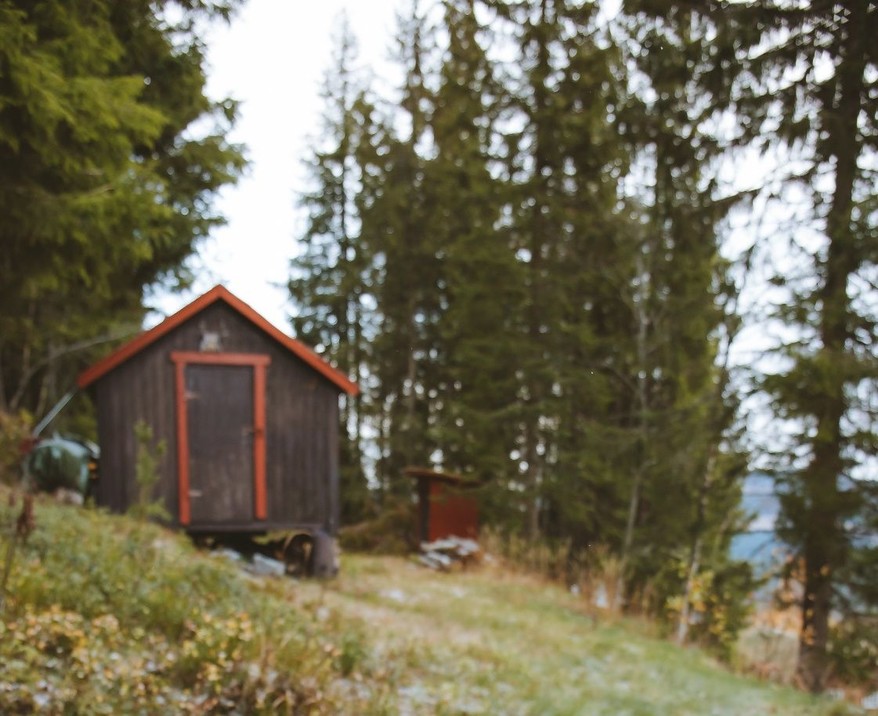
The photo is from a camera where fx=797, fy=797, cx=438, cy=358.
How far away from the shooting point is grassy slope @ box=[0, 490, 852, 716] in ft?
13.0

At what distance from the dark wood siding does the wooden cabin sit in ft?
0.04

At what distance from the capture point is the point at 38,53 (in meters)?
4.38

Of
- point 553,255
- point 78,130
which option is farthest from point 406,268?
point 78,130

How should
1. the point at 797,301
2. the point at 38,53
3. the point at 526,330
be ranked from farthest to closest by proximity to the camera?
the point at 526,330 < the point at 797,301 < the point at 38,53

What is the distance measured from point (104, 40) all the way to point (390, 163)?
43.2 feet

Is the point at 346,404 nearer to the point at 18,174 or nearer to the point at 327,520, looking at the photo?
the point at 327,520

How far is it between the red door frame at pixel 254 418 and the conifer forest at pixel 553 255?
1.16 meters

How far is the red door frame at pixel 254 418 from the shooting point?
10.1 m

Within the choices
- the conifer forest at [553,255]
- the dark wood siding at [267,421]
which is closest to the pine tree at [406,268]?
the conifer forest at [553,255]

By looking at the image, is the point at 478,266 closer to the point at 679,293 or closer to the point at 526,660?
the point at 679,293

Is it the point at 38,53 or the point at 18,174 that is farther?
the point at 18,174

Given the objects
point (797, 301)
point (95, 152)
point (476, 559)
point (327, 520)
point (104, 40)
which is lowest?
point (476, 559)

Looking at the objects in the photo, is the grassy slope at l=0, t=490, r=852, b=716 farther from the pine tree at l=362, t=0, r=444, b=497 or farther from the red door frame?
the pine tree at l=362, t=0, r=444, b=497

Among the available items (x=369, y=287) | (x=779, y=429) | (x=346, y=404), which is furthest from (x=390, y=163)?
(x=779, y=429)
